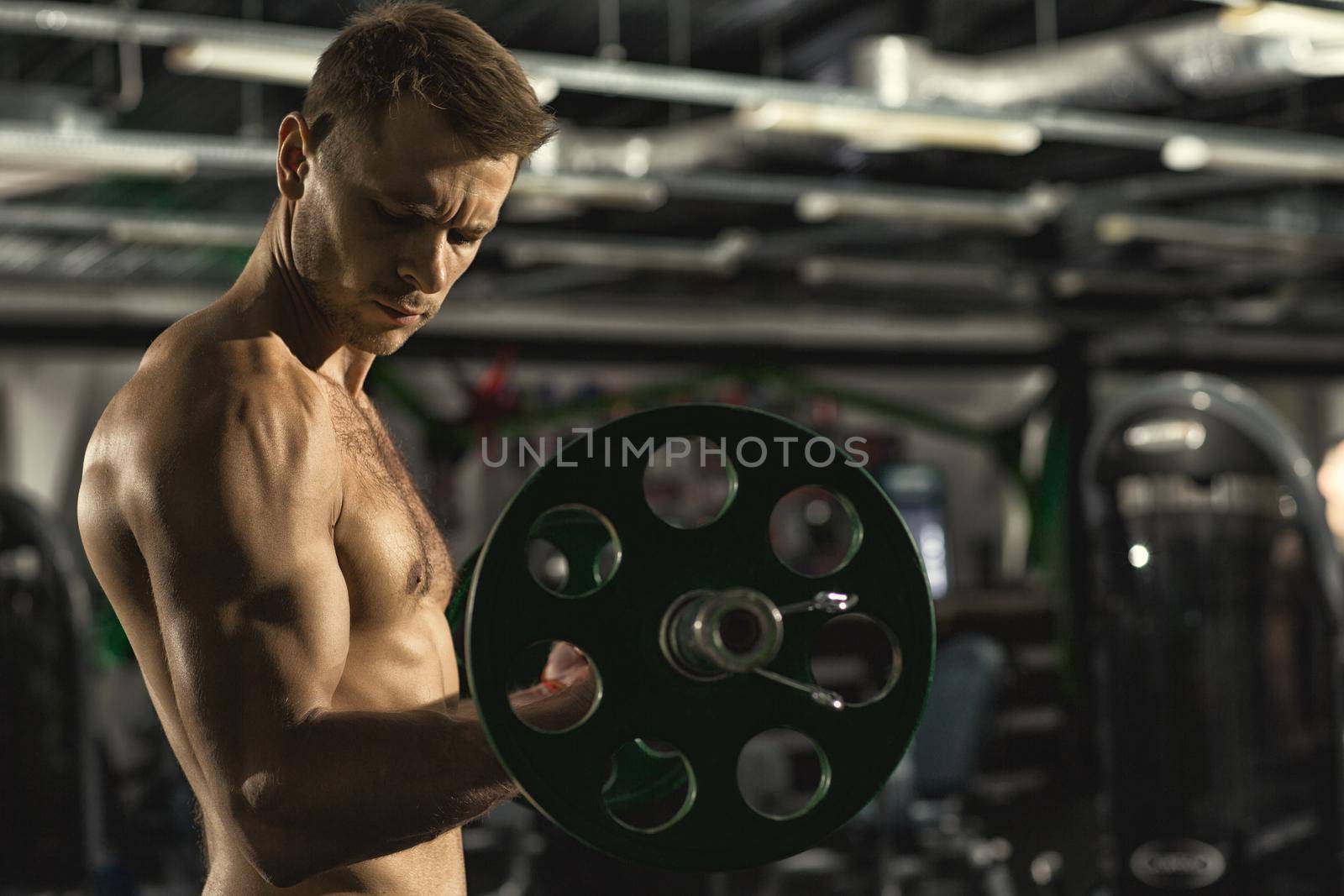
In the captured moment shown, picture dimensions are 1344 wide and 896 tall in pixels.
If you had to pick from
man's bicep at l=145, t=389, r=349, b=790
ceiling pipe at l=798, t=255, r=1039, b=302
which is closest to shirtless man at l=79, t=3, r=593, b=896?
man's bicep at l=145, t=389, r=349, b=790

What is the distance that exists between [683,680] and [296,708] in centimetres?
33

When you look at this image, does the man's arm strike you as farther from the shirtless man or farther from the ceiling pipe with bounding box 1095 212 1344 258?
the ceiling pipe with bounding box 1095 212 1344 258

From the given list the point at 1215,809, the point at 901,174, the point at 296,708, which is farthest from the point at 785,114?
the point at 296,708

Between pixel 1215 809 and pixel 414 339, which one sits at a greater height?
pixel 414 339

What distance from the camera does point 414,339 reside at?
923cm

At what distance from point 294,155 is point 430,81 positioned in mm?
159

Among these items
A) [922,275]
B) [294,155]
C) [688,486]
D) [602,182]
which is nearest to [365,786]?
[294,155]

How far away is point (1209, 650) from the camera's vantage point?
183 inches

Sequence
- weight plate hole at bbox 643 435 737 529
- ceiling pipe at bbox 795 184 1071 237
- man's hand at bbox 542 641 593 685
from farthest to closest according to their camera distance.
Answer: weight plate hole at bbox 643 435 737 529 < ceiling pipe at bbox 795 184 1071 237 < man's hand at bbox 542 641 593 685

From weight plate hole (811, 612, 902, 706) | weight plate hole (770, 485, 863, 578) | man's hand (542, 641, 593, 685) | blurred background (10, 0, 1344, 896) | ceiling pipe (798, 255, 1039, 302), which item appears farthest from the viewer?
weight plate hole (770, 485, 863, 578)

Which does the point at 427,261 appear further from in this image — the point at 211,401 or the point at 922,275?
the point at 922,275

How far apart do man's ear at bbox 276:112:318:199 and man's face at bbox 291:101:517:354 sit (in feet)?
0.04

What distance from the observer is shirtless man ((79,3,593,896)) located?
108 centimetres

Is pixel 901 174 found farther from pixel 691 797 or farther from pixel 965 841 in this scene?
pixel 691 797
